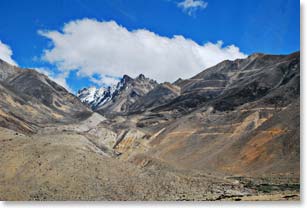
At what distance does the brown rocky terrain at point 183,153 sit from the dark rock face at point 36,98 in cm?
50

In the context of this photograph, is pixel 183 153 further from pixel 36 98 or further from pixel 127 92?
pixel 127 92

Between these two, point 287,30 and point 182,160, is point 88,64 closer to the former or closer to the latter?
point 287,30

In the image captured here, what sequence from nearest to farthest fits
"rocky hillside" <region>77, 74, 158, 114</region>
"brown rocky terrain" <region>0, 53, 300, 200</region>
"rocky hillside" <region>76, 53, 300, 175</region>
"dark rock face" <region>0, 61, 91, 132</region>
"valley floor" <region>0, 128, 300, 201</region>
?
1. "valley floor" <region>0, 128, 300, 201</region>
2. "brown rocky terrain" <region>0, 53, 300, 200</region>
3. "rocky hillside" <region>76, 53, 300, 175</region>
4. "dark rock face" <region>0, 61, 91, 132</region>
5. "rocky hillside" <region>77, 74, 158, 114</region>

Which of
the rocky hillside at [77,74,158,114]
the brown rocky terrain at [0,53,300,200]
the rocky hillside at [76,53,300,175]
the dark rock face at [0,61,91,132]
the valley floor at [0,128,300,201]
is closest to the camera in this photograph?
the valley floor at [0,128,300,201]

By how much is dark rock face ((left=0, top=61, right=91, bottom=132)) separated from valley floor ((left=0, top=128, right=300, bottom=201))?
43.4 meters

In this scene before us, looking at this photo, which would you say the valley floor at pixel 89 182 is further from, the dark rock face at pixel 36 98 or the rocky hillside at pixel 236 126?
the dark rock face at pixel 36 98

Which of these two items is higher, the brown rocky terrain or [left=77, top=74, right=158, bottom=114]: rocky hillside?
[left=77, top=74, right=158, bottom=114]: rocky hillside

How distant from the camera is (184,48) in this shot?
13883 millimetres

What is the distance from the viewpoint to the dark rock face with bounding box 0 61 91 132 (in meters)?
59.3

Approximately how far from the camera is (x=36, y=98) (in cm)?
7212

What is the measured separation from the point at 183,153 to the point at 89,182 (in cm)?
1760

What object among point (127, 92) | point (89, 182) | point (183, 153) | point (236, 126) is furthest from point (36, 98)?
point (89, 182)

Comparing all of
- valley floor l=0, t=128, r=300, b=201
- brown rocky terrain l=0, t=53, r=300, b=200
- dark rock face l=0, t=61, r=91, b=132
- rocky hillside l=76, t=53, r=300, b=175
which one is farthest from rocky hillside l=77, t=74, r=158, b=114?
valley floor l=0, t=128, r=300, b=201

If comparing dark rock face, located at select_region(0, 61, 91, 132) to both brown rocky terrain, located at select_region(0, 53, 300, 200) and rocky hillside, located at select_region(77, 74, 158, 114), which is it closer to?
brown rocky terrain, located at select_region(0, 53, 300, 200)
